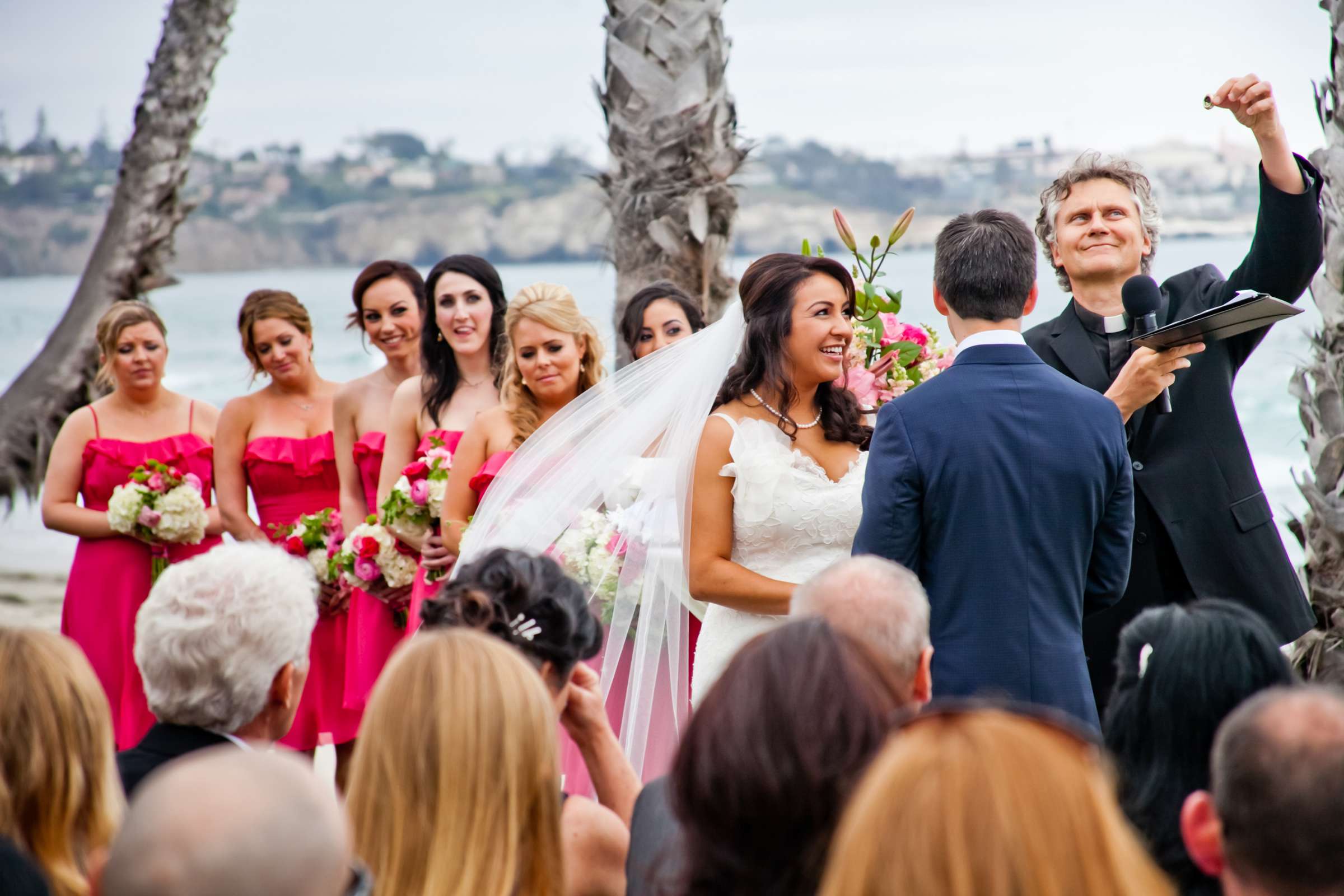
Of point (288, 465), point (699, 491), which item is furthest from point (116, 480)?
point (699, 491)

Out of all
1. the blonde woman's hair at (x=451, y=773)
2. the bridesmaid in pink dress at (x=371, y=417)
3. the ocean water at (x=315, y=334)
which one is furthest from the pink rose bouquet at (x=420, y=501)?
the ocean water at (x=315, y=334)

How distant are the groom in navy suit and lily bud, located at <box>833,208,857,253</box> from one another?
108 cm

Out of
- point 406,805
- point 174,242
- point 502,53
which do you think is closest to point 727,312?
point 406,805

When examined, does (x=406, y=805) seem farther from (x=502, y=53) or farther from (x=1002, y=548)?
(x=502, y=53)

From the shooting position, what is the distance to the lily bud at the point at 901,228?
3986 mm

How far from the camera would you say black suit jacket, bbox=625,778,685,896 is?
1.96 metres

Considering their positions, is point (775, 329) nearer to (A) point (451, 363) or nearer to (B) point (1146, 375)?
(B) point (1146, 375)

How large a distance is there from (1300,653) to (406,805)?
3.96 m

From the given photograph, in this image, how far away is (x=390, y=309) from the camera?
216 inches

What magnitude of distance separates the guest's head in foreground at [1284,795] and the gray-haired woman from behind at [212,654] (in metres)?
1.69

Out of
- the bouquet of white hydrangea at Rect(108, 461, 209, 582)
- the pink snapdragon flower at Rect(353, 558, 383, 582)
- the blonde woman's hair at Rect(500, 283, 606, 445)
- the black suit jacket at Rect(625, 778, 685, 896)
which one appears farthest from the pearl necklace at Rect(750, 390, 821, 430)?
the bouquet of white hydrangea at Rect(108, 461, 209, 582)

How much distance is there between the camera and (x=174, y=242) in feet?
26.5

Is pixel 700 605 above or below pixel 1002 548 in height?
below

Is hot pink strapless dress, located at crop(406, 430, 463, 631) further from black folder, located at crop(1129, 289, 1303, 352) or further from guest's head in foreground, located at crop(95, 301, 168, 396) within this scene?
black folder, located at crop(1129, 289, 1303, 352)
